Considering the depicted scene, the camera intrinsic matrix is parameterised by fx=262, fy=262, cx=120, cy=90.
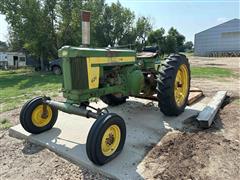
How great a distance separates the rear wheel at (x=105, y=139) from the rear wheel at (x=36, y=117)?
4.69ft

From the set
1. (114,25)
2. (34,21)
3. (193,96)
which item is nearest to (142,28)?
(114,25)

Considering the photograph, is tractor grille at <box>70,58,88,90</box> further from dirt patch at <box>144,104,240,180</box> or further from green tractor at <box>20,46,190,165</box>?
dirt patch at <box>144,104,240,180</box>

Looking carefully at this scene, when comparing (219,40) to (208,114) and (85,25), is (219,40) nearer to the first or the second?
(208,114)

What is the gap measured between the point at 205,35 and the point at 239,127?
42.5 meters

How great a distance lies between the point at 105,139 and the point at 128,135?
3.13 ft

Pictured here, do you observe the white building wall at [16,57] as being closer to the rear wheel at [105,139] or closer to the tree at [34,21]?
the tree at [34,21]

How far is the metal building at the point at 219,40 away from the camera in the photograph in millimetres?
40344

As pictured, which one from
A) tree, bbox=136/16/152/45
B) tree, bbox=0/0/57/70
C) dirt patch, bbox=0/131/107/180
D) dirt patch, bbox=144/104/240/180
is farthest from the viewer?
tree, bbox=136/16/152/45

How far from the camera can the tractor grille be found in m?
3.70

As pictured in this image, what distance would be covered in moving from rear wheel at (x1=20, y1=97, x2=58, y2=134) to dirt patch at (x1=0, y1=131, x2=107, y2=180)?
0.29 metres

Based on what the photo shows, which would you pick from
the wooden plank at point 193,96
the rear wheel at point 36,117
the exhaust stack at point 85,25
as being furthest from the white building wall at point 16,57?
the exhaust stack at point 85,25

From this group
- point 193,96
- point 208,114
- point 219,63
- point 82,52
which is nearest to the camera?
point 82,52

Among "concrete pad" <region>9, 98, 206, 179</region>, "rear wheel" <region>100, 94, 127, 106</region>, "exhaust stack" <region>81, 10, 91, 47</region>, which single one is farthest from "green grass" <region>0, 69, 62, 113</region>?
"exhaust stack" <region>81, 10, 91, 47</region>

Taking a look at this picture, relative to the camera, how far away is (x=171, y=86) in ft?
15.4
